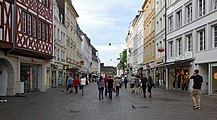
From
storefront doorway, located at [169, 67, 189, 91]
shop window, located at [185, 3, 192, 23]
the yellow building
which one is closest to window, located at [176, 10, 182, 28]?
shop window, located at [185, 3, 192, 23]

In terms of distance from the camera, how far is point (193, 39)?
A: 29.7 metres

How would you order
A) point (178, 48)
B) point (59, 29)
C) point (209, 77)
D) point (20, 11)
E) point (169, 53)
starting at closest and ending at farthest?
point (20, 11), point (209, 77), point (178, 48), point (169, 53), point (59, 29)

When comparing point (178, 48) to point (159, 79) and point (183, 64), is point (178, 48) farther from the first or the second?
point (159, 79)

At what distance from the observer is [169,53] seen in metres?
39.3

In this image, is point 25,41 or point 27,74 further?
point 27,74

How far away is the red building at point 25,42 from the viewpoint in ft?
72.0

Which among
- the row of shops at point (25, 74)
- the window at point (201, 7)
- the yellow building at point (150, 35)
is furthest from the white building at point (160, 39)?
the row of shops at point (25, 74)

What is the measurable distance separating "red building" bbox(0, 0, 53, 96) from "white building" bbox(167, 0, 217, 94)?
13347 mm

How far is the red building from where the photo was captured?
21953 mm

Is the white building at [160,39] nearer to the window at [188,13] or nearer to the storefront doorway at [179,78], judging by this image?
the storefront doorway at [179,78]

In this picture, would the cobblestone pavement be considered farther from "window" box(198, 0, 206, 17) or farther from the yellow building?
the yellow building

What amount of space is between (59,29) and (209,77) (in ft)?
76.7

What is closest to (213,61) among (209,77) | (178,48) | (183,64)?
(209,77)

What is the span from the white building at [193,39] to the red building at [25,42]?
13347 millimetres
